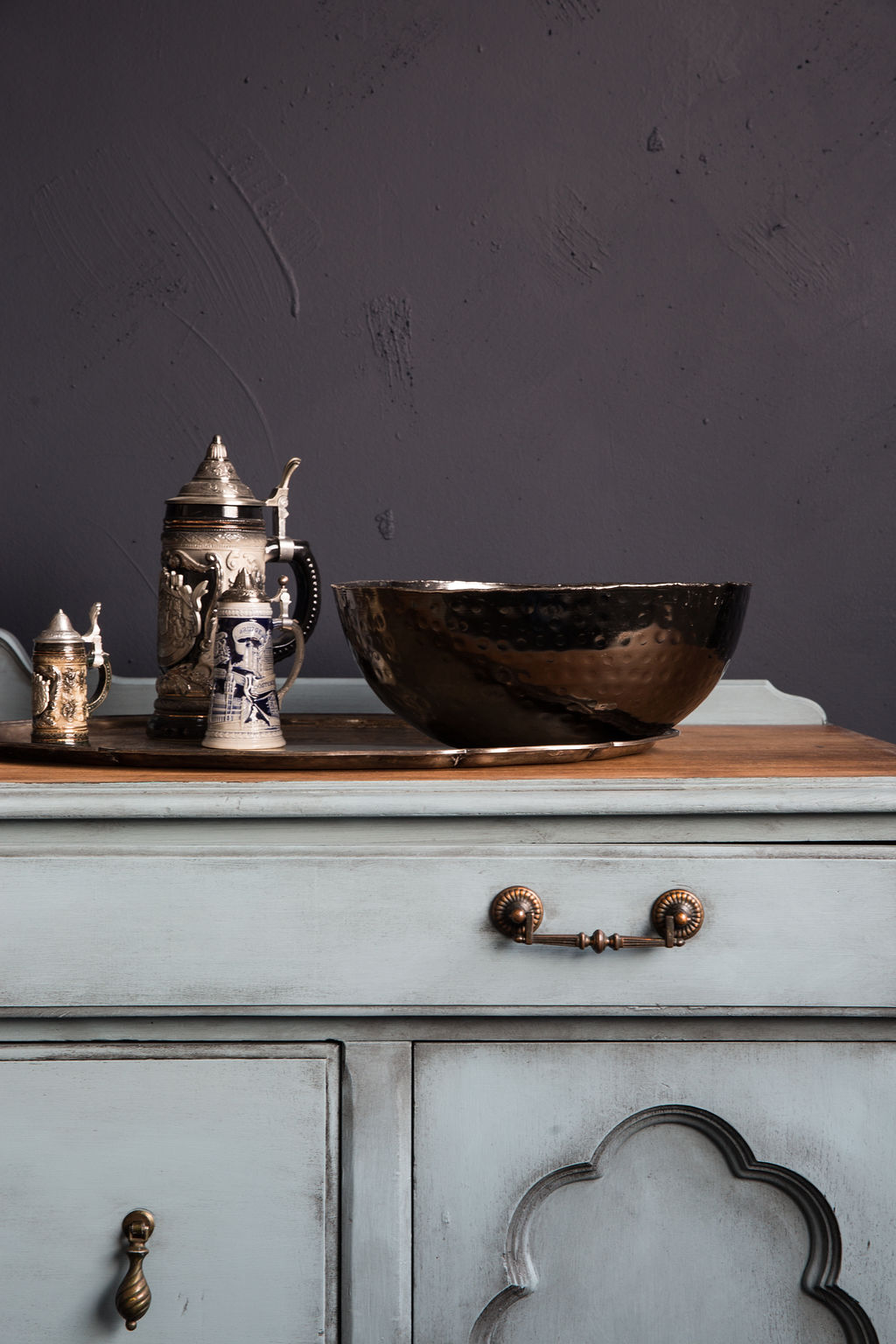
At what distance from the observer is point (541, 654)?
81 cm

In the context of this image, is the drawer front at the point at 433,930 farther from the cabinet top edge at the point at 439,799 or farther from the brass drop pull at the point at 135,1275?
the brass drop pull at the point at 135,1275

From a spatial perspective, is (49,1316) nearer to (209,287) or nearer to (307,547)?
(307,547)

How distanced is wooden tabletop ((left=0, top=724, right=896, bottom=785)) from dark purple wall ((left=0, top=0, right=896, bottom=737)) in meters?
0.34

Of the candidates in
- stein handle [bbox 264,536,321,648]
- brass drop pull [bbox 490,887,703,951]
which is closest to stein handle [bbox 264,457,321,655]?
stein handle [bbox 264,536,321,648]

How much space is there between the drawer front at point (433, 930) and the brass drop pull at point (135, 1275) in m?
0.14

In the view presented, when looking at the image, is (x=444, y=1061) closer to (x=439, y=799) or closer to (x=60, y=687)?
(x=439, y=799)

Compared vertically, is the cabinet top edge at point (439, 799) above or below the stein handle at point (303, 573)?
below

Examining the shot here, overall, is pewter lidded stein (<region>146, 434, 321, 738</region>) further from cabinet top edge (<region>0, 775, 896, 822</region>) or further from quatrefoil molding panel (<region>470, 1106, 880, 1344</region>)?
quatrefoil molding panel (<region>470, 1106, 880, 1344</region>)

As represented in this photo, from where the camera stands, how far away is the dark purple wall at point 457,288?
119 cm

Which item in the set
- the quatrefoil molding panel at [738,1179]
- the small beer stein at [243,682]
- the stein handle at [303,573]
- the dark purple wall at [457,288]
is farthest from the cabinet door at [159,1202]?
the dark purple wall at [457,288]

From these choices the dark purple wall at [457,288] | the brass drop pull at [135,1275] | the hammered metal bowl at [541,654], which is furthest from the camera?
the dark purple wall at [457,288]

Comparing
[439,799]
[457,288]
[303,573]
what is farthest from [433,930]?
[457,288]

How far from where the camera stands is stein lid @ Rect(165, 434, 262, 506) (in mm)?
946

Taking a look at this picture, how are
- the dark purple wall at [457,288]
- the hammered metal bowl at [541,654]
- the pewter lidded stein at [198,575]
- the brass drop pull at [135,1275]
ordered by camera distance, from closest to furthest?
1. the brass drop pull at [135,1275]
2. the hammered metal bowl at [541,654]
3. the pewter lidded stein at [198,575]
4. the dark purple wall at [457,288]
